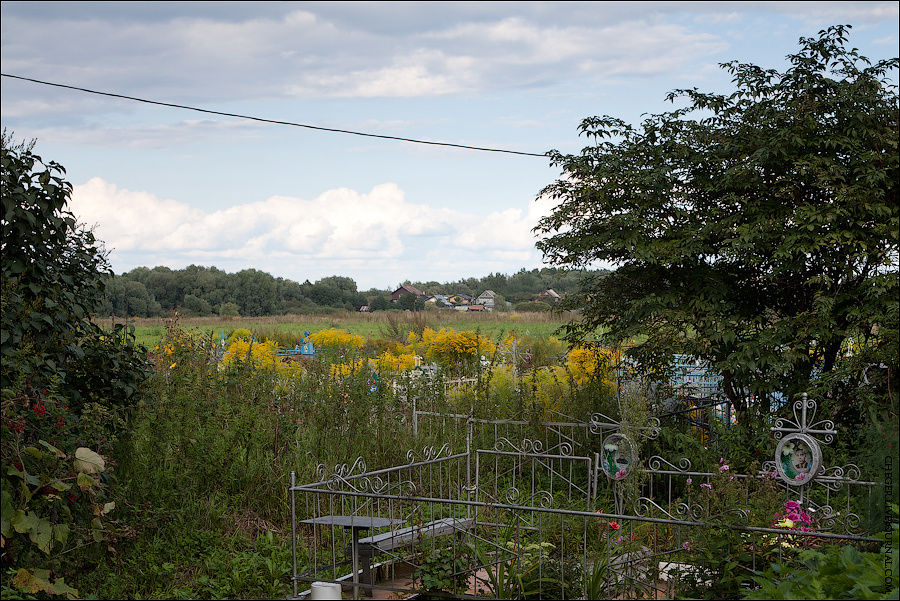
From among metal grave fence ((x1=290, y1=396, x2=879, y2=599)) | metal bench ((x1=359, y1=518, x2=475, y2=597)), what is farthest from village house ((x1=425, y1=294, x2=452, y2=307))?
metal bench ((x1=359, y1=518, x2=475, y2=597))

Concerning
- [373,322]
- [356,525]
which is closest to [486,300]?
[373,322]

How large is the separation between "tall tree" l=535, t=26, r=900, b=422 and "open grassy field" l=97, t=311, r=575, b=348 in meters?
11.1

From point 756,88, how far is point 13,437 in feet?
26.0

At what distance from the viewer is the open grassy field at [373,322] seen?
70.1 ft

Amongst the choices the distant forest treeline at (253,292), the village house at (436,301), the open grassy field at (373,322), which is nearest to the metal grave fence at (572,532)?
the open grassy field at (373,322)

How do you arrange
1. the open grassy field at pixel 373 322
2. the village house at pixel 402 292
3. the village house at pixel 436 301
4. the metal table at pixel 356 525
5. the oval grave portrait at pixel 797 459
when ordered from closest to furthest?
the metal table at pixel 356 525
the oval grave portrait at pixel 797 459
the open grassy field at pixel 373 322
the village house at pixel 436 301
the village house at pixel 402 292

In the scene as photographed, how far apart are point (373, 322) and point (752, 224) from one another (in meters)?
21.7

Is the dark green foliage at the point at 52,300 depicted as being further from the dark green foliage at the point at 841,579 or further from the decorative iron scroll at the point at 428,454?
the dark green foliage at the point at 841,579

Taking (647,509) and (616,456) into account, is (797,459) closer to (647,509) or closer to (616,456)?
(616,456)

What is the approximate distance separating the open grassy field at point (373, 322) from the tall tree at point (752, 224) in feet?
36.5

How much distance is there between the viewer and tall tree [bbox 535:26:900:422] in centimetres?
806

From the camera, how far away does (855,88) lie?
821 centimetres

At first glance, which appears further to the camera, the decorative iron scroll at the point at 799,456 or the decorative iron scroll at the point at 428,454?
the decorative iron scroll at the point at 799,456

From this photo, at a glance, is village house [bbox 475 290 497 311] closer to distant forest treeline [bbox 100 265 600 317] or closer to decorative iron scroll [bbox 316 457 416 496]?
distant forest treeline [bbox 100 265 600 317]
